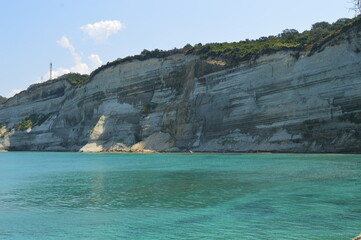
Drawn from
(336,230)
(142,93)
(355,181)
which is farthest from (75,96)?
(336,230)

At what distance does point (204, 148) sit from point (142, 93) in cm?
1796

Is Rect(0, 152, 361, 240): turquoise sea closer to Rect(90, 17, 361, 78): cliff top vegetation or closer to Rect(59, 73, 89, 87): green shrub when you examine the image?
Rect(90, 17, 361, 78): cliff top vegetation

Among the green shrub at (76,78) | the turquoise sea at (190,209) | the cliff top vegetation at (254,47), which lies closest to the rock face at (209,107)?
the cliff top vegetation at (254,47)

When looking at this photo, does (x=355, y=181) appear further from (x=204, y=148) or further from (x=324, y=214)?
(x=204, y=148)

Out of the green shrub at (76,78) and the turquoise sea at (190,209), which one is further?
the green shrub at (76,78)

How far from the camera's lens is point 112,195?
56.8ft

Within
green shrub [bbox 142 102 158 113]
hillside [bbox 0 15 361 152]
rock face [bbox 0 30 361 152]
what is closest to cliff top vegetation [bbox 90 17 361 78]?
hillside [bbox 0 15 361 152]

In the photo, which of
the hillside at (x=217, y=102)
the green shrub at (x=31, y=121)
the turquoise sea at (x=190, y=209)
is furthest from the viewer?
the green shrub at (x=31, y=121)

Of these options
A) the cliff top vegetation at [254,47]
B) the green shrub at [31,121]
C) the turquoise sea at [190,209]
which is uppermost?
the cliff top vegetation at [254,47]

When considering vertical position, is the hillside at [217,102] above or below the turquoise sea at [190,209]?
above

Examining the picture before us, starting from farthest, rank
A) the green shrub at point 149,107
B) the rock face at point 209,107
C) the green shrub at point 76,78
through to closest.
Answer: the green shrub at point 76,78 < the green shrub at point 149,107 < the rock face at point 209,107

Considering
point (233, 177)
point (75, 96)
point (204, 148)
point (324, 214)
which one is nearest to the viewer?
point (324, 214)

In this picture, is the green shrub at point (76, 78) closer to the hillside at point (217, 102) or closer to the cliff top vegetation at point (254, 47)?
the hillside at point (217, 102)

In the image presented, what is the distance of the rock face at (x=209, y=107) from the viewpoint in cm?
3922
